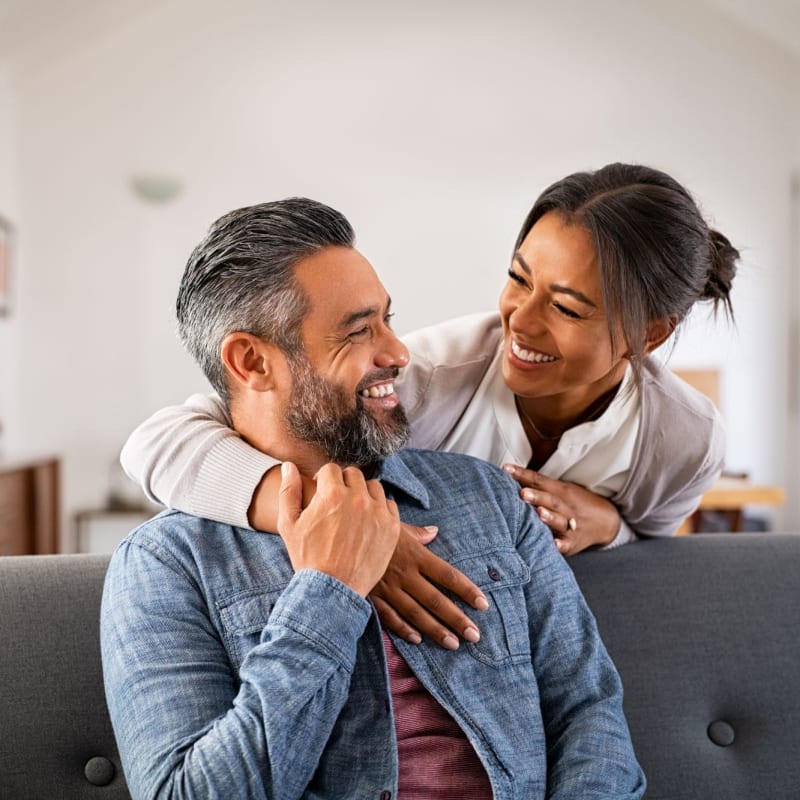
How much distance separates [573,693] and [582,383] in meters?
0.51

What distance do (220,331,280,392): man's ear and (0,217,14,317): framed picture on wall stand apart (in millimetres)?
4048

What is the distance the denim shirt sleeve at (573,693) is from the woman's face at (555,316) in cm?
28

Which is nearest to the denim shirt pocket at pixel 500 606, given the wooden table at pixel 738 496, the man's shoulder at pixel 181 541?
the man's shoulder at pixel 181 541

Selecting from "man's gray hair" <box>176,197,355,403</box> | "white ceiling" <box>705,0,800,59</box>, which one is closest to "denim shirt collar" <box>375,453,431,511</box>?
"man's gray hair" <box>176,197,355,403</box>

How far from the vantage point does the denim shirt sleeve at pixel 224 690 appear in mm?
1062

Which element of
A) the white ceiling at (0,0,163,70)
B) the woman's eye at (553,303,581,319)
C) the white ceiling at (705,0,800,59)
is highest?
the white ceiling at (705,0,800,59)

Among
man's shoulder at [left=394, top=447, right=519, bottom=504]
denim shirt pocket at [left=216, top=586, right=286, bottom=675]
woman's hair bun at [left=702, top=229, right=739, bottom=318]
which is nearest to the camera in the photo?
denim shirt pocket at [left=216, top=586, right=286, bottom=675]

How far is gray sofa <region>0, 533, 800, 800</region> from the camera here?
134 centimetres

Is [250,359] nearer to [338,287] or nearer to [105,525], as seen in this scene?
[338,287]

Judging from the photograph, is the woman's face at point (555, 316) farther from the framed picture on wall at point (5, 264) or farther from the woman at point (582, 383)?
the framed picture on wall at point (5, 264)

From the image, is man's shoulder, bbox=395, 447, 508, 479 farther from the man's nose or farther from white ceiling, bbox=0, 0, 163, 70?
white ceiling, bbox=0, 0, 163, 70

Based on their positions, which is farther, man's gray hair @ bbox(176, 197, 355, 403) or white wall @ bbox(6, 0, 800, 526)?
white wall @ bbox(6, 0, 800, 526)

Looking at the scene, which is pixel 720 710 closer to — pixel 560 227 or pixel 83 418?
pixel 560 227

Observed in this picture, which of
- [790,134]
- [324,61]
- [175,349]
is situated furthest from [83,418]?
[790,134]
